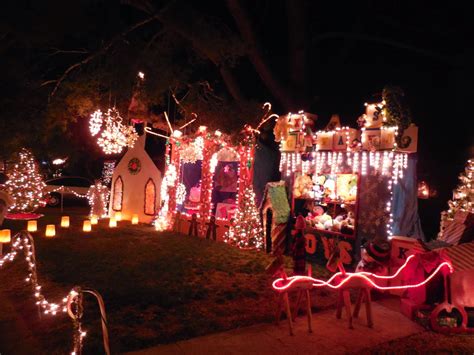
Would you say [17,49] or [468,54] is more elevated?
[468,54]

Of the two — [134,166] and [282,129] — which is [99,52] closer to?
[282,129]

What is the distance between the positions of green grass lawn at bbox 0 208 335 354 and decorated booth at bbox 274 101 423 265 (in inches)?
62.2

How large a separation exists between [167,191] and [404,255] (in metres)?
9.50

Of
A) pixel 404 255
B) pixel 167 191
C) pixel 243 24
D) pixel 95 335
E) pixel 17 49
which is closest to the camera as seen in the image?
pixel 95 335

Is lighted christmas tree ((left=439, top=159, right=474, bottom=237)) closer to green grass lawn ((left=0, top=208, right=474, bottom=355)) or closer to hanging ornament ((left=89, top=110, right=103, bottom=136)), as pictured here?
green grass lawn ((left=0, top=208, right=474, bottom=355))

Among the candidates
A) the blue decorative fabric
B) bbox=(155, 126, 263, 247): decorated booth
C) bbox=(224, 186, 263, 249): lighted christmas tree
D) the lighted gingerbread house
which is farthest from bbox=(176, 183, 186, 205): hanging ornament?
the blue decorative fabric

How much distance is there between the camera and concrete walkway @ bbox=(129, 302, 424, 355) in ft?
15.5

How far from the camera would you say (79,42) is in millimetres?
11445

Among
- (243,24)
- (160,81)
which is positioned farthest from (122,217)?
(243,24)

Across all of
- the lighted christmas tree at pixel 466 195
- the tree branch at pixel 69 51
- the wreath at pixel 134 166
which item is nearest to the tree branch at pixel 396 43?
the lighted christmas tree at pixel 466 195

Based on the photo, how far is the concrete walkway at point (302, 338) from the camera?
15.5 ft

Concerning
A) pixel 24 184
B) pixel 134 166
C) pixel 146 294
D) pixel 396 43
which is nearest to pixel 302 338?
pixel 146 294

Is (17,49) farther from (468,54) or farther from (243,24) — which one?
(468,54)

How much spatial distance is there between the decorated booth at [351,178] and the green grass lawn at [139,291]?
5.18 feet
